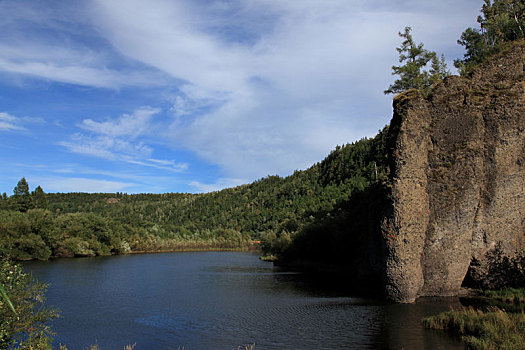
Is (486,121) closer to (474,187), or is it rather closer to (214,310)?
(474,187)

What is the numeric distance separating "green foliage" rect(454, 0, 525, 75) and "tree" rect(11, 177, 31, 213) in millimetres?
113408

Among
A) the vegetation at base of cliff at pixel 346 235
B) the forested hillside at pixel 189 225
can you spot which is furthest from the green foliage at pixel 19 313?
the forested hillside at pixel 189 225

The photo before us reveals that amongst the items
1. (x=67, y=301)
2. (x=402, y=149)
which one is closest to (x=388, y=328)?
(x=402, y=149)

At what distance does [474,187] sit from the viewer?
30750 mm

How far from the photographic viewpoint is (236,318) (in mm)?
28156

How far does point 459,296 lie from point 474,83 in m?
17.7

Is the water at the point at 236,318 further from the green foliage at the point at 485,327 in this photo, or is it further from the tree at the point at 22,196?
the tree at the point at 22,196

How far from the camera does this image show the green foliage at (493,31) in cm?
4000

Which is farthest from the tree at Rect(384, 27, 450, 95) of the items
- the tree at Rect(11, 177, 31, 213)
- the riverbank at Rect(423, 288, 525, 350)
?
the tree at Rect(11, 177, 31, 213)

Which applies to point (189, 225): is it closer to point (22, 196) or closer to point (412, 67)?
point (22, 196)

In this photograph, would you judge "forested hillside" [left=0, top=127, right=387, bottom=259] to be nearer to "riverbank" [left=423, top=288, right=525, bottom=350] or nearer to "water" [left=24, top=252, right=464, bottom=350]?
"water" [left=24, top=252, right=464, bottom=350]

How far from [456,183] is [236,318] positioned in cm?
2002

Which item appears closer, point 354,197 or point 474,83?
point 474,83

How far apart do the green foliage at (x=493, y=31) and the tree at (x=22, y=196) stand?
113408 millimetres
